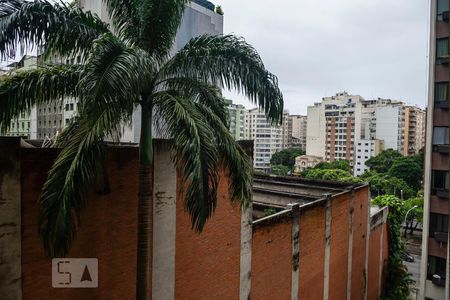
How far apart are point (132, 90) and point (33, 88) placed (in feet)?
6.77

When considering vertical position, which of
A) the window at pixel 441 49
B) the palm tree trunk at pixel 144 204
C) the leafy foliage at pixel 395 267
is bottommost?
the leafy foliage at pixel 395 267

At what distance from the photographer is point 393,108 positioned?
79.7 metres

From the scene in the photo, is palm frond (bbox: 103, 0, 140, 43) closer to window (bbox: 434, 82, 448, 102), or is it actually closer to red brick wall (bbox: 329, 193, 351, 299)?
red brick wall (bbox: 329, 193, 351, 299)

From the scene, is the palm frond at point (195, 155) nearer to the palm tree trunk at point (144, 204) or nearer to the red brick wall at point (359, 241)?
the palm tree trunk at point (144, 204)

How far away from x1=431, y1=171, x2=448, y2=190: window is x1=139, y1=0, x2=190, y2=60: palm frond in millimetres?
20476

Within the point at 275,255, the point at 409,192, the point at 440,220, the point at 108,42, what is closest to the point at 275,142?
the point at 409,192

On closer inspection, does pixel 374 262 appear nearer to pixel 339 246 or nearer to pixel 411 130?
pixel 339 246

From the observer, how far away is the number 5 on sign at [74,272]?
22.2 ft

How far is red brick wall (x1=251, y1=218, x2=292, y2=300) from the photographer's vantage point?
1114cm

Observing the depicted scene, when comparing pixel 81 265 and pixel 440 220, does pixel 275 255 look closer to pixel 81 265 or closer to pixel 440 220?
pixel 81 265

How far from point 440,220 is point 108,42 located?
2285 centimetres

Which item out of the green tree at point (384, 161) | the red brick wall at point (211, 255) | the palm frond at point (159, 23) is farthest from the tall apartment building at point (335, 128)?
the palm frond at point (159, 23)

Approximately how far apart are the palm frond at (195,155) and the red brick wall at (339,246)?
10.9 m

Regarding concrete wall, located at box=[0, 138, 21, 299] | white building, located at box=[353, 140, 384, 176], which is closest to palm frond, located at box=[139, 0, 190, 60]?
concrete wall, located at box=[0, 138, 21, 299]
